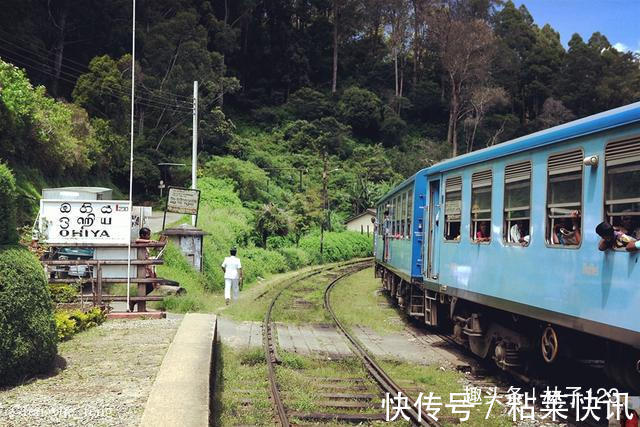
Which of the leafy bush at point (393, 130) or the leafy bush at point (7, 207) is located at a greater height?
the leafy bush at point (393, 130)

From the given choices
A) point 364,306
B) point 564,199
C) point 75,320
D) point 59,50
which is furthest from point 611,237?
point 59,50

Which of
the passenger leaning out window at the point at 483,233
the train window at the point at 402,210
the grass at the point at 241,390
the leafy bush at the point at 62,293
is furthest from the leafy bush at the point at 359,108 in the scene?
the passenger leaning out window at the point at 483,233

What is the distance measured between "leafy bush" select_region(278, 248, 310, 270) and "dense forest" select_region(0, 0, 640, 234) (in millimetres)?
1820

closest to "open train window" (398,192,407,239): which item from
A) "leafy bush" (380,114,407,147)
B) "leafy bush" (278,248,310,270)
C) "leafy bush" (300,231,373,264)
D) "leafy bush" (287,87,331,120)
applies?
"leafy bush" (278,248,310,270)

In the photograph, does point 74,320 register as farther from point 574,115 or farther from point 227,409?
point 574,115

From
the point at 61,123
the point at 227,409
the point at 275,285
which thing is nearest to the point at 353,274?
the point at 275,285

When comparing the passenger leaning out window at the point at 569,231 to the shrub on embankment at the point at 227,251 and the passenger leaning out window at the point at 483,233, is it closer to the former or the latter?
the passenger leaning out window at the point at 483,233

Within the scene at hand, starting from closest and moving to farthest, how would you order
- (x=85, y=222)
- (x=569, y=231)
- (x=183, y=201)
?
(x=569, y=231) < (x=85, y=222) < (x=183, y=201)

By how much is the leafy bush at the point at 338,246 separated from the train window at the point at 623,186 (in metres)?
31.2

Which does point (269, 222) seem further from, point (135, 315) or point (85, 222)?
point (135, 315)

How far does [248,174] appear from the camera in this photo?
41.0 m

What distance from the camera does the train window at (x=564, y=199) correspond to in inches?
236

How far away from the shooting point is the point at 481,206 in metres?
8.55

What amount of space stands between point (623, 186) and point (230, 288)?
12986 mm
